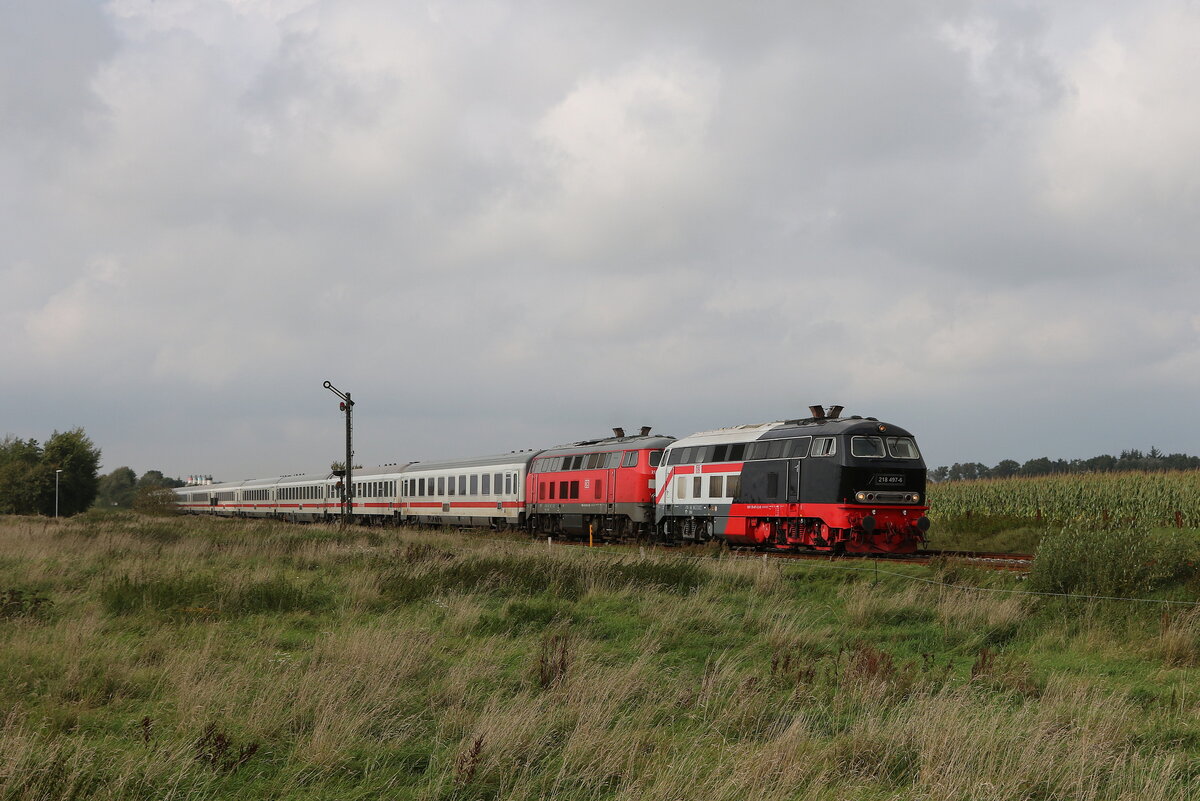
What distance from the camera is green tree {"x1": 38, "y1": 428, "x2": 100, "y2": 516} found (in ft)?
304

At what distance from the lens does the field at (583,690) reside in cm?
718

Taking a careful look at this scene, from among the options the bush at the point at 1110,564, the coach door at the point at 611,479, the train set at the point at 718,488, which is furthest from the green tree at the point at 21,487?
the bush at the point at 1110,564

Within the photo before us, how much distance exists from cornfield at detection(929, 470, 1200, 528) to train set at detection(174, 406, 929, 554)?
10.0 m

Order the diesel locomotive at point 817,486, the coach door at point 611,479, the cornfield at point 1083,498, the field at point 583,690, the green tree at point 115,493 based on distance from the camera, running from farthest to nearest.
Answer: the green tree at point 115,493, the coach door at point 611,479, the cornfield at point 1083,498, the diesel locomotive at point 817,486, the field at point 583,690

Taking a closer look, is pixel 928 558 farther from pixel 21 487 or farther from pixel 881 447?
pixel 21 487

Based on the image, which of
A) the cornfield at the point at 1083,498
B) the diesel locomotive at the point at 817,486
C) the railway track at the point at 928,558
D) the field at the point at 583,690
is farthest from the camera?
the cornfield at the point at 1083,498

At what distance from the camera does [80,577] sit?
19281 millimetres

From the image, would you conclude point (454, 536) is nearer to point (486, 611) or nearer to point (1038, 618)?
point (486, 611)

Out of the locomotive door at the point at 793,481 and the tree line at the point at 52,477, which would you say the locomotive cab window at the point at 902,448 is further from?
the tree line at the point at 52,477

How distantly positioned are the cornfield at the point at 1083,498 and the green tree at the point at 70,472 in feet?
277

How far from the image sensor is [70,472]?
95.1 meters

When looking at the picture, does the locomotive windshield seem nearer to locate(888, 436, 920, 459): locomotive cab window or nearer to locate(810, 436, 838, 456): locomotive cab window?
locate(888, 436, 920, 459): locomotive cab window

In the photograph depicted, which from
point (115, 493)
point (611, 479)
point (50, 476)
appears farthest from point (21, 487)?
point (115, 493)

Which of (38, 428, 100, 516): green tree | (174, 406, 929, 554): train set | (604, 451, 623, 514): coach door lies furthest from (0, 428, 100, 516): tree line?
(604, 451, 623, 514): coach door
